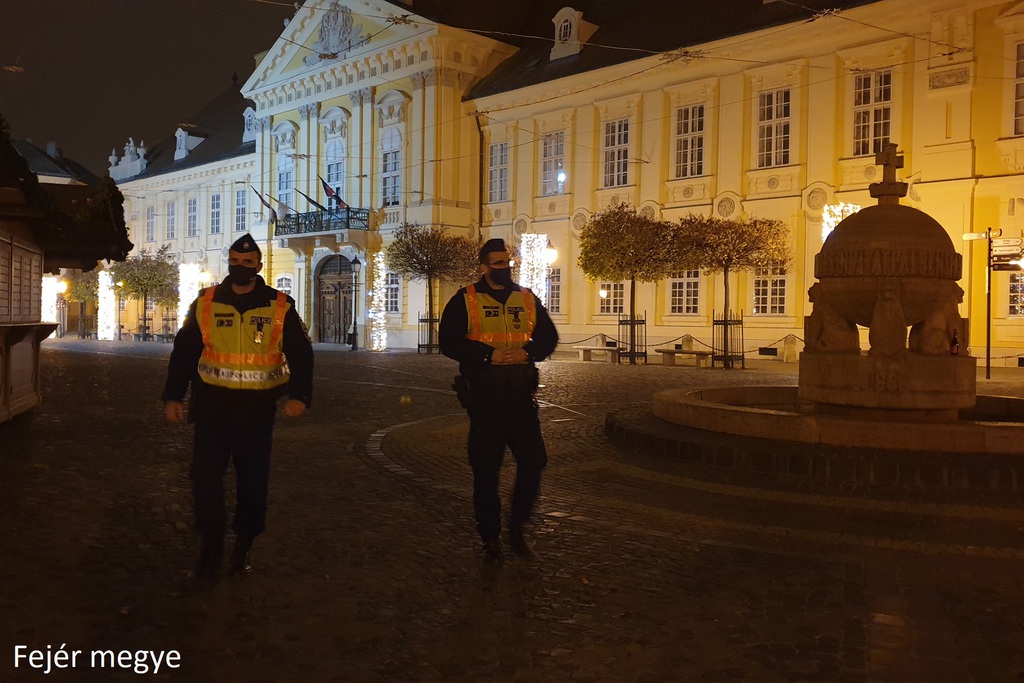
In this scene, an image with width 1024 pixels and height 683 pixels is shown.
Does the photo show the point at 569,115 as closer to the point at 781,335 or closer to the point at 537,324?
the point at 781,335

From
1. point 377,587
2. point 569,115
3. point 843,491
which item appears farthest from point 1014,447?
point 569,115

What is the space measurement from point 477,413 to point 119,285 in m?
48.2

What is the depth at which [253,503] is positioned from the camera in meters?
4.80

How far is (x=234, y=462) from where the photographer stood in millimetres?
4730

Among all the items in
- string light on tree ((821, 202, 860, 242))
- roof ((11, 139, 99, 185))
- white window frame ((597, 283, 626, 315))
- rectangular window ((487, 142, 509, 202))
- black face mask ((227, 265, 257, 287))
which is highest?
roof ((11, 139, 99, 185))

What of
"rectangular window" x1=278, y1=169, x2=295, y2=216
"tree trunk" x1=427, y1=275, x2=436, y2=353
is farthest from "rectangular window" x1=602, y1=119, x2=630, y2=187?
"rectangular window" x1=278, y1=169, x2=295, y2=216

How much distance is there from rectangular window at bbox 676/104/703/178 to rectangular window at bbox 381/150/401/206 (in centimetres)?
1309

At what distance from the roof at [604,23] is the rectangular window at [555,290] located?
7.28 metres

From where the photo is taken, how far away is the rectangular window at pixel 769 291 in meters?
28.0

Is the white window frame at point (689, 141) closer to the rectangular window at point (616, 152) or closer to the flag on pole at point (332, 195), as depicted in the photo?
the rectangular window at point (616, 152)

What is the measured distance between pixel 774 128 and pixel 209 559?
88.5 feet

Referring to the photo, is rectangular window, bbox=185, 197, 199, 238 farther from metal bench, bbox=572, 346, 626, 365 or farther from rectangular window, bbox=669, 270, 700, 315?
rectangular window, bbox=669, 270, 700, 315

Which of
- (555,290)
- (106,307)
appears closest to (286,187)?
(106,307)

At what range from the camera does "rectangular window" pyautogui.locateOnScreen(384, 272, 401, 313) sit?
129ft
